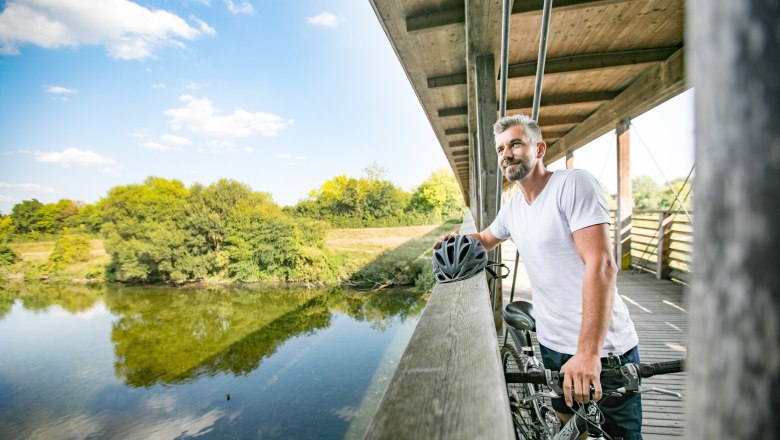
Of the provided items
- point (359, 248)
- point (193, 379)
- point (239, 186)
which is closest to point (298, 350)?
point (193, 379)

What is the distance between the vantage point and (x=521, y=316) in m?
2.28

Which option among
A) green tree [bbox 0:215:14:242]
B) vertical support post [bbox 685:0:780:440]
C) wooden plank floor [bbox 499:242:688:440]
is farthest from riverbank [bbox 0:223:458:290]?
vertical support post [bbox 685:0:780:440]

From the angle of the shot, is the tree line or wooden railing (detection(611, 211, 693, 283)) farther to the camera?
the tree line

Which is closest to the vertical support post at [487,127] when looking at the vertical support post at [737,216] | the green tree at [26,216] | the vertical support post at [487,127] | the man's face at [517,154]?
the vertical support post at [487,127]

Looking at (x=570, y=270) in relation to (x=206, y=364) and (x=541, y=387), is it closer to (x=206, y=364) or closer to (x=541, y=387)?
(x=541, y=387)

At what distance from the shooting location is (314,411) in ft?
47.4

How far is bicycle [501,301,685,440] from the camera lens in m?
1.35

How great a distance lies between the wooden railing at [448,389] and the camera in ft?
2.55

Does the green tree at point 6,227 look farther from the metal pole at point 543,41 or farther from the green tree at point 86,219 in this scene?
the metal pole at point 543,41

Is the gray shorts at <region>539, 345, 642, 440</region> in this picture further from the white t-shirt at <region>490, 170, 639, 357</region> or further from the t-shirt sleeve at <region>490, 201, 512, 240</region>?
the t-shirt sleeve at <region>490, 201, 512, 240</region>

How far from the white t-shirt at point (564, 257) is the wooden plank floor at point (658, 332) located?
5.08ft

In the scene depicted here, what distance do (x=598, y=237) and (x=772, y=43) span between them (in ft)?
4.75

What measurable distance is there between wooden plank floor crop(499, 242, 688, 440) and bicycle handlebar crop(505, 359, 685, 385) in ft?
5.78

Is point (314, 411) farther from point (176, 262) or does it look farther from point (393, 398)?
point (176, 262)
